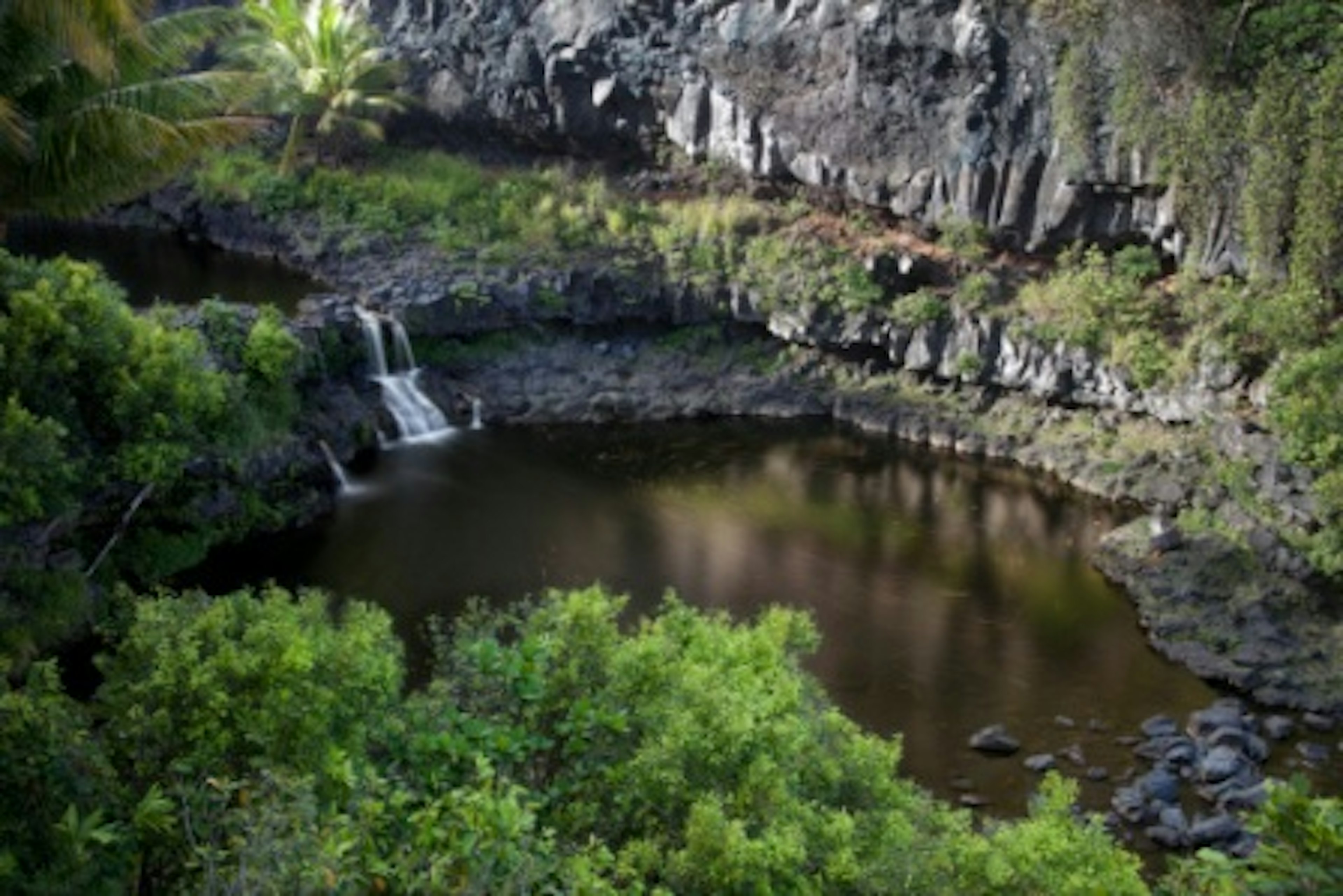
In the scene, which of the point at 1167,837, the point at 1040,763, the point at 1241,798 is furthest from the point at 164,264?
the point at 1241,798

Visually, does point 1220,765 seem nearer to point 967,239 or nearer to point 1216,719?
point 1216,719

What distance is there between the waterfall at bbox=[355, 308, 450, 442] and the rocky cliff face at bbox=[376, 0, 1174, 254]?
929 centimetres

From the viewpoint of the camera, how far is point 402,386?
102ft

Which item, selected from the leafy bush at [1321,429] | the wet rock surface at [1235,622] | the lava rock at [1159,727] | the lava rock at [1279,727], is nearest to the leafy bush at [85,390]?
the lava rock at [1159,727]

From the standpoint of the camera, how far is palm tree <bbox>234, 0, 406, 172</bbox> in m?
37.4

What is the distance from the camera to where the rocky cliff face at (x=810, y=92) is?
30.3 m

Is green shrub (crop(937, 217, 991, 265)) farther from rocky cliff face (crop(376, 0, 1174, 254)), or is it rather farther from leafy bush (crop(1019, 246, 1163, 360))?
leafy bush (crop(1019, 246, 1163, 360))

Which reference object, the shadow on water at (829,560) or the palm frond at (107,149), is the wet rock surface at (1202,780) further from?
Result: the palm frond at (107,149)

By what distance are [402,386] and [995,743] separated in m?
16.6

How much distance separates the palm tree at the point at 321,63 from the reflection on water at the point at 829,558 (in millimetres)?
12588

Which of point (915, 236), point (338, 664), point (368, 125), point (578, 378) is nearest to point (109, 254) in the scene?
point (368, 125)

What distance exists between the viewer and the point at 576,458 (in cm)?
2959

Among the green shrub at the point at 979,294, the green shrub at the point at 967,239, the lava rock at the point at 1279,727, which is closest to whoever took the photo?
the lava rock at the point at 1279,727

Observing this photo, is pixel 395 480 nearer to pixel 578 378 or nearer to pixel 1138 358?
pixel 578 378
